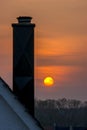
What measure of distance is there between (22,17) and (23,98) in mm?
2068

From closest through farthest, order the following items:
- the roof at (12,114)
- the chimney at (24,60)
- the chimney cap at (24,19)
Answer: the roof at (12,114) → the chimney at (24,60) → the chimney cap at (24,19)

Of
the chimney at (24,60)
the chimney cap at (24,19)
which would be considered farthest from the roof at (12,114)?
the chimney cap at (24,19)

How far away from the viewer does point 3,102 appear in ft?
47.2

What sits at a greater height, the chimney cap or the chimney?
the chimney cap

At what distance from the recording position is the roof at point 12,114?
1409cm

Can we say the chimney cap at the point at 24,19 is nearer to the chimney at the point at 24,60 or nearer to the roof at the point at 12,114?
the chimney at the point at 24,60

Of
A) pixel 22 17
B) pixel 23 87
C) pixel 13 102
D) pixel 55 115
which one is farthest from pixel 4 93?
pixel 55 115

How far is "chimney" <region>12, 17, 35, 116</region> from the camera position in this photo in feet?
55.5

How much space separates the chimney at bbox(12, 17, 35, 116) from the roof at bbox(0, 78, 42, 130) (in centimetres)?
218

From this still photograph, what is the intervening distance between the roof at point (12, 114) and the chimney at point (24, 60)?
2180 millimetres

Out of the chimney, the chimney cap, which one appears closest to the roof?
the chimney

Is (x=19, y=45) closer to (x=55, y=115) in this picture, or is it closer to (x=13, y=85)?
(x=13, y=85)

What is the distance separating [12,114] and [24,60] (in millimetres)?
2812

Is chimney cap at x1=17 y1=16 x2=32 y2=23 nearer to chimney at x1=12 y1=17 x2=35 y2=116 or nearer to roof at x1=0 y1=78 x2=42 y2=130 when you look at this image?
chimney at x1=12 y1=17 x2=35 y2=116
